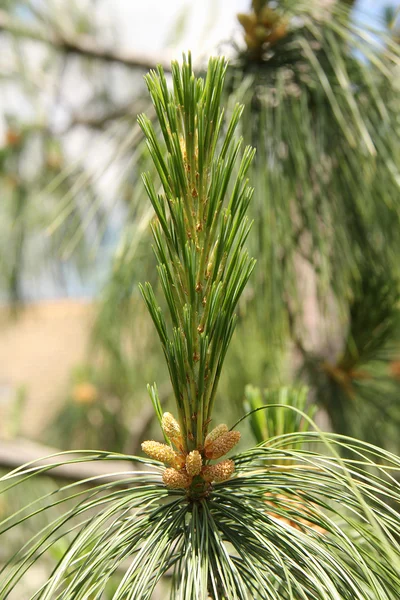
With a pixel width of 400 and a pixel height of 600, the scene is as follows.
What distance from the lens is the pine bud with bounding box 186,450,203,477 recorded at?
0.22 metres

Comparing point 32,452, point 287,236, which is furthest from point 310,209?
point 32,452

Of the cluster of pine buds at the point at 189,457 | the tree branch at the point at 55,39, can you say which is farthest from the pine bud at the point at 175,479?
the tree branch at the point at 55,39

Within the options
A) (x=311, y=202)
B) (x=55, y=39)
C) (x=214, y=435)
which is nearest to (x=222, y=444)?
(x=214, y=435)

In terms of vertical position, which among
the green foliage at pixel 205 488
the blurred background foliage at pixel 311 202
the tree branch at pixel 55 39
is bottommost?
the green foliage at pixel 205 488

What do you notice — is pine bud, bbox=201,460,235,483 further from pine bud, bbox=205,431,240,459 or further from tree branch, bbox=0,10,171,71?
tree branch, bbox=0,10,171,71

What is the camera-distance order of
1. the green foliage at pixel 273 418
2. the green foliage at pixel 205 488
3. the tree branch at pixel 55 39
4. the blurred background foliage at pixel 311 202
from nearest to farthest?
the green foliage at pixel 205 488, the green foliage at pixel 273 418, the blurred background foliage at pixel 311 202, the tree branch at pixel 55 39

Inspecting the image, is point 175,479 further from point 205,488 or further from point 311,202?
point 311,202

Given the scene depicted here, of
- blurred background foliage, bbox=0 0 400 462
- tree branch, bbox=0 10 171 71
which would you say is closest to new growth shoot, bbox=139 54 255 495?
blurred background foliage, bbox=0 0 400 462

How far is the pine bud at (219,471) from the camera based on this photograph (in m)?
0.23

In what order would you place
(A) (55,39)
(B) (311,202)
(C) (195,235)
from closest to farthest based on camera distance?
(C) (195,235) < (B) (311,202) < (A) (55,39)

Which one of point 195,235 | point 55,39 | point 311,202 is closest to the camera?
point 195,235

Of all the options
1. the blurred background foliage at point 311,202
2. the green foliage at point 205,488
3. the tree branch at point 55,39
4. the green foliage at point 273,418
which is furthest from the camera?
the tree branch at point 55,39

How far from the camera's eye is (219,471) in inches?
8.9

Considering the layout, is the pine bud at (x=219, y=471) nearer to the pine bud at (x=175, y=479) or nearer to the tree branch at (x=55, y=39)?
the pine bud at (x=175, y=479)
